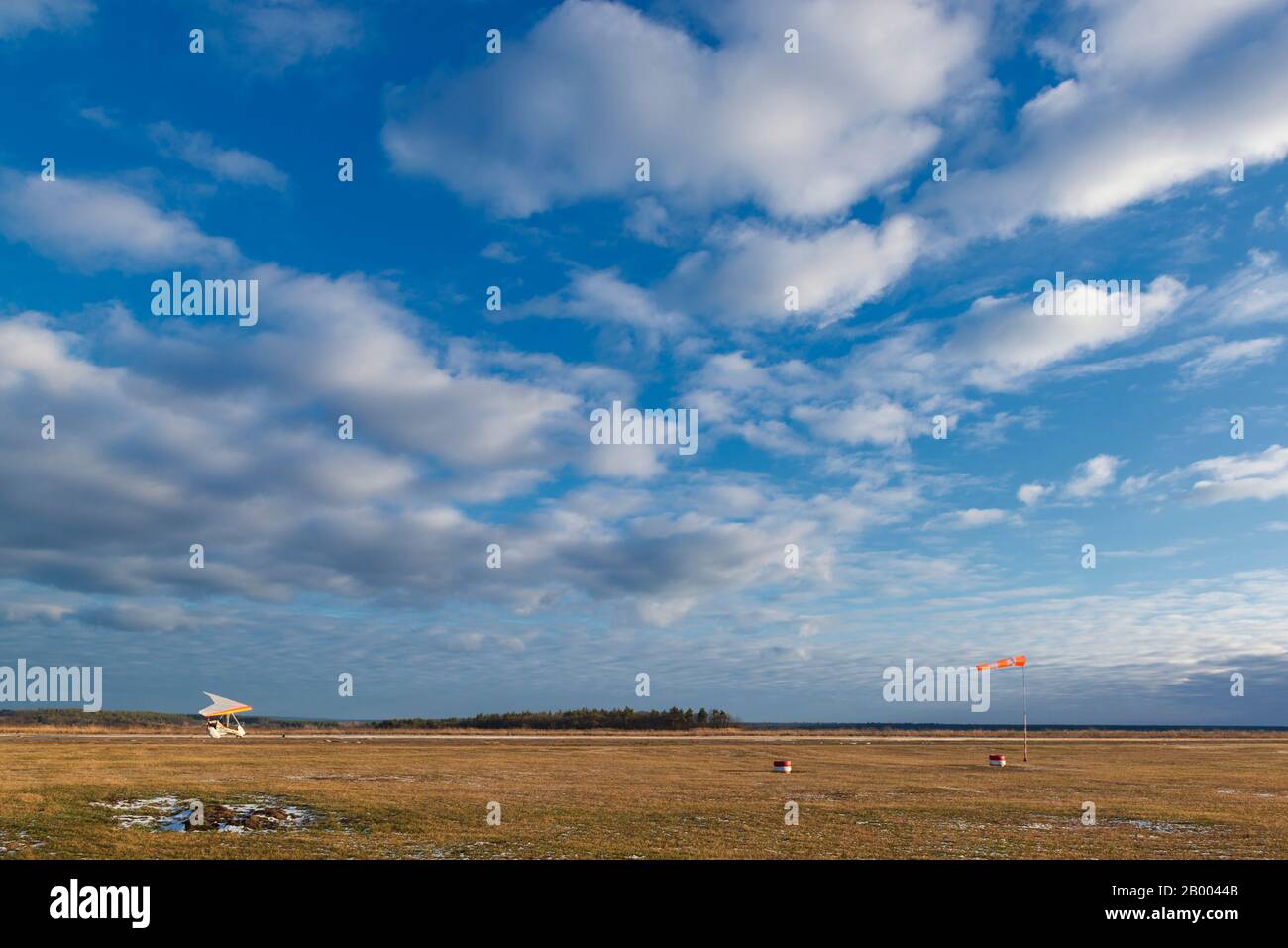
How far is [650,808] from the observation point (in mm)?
27922

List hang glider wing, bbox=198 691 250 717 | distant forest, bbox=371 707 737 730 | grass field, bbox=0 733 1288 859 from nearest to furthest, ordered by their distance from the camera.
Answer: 1. grass field, bbox=0 733 1288 859
2. hang glider wing, bbox=198 691 250 717
3. distant forest, bbox=371 707 737 730

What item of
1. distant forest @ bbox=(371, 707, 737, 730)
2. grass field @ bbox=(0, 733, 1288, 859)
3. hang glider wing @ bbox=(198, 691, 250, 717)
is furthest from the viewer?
distant forest @ bbox=(371, 707, 737, 730)

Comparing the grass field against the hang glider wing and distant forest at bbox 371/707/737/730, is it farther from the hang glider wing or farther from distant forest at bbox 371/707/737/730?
distant forest at bbox 371/707/737/730

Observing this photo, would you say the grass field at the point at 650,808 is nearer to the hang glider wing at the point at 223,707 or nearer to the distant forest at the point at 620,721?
the hang glider wing at the point at 223,707

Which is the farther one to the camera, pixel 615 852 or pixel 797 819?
pixel 797 819

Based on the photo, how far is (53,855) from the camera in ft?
61.9


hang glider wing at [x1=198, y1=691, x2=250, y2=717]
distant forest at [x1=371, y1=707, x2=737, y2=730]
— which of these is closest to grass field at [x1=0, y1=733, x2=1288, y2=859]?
hang glider wing at [x1=198, y1=691, x2=250, y2=717]

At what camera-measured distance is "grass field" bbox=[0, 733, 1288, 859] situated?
2048 centimetres

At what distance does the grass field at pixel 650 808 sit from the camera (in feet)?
67.2

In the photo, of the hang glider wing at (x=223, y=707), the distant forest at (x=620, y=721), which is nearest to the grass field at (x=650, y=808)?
the hang glider wing at (x=223, y=707)
